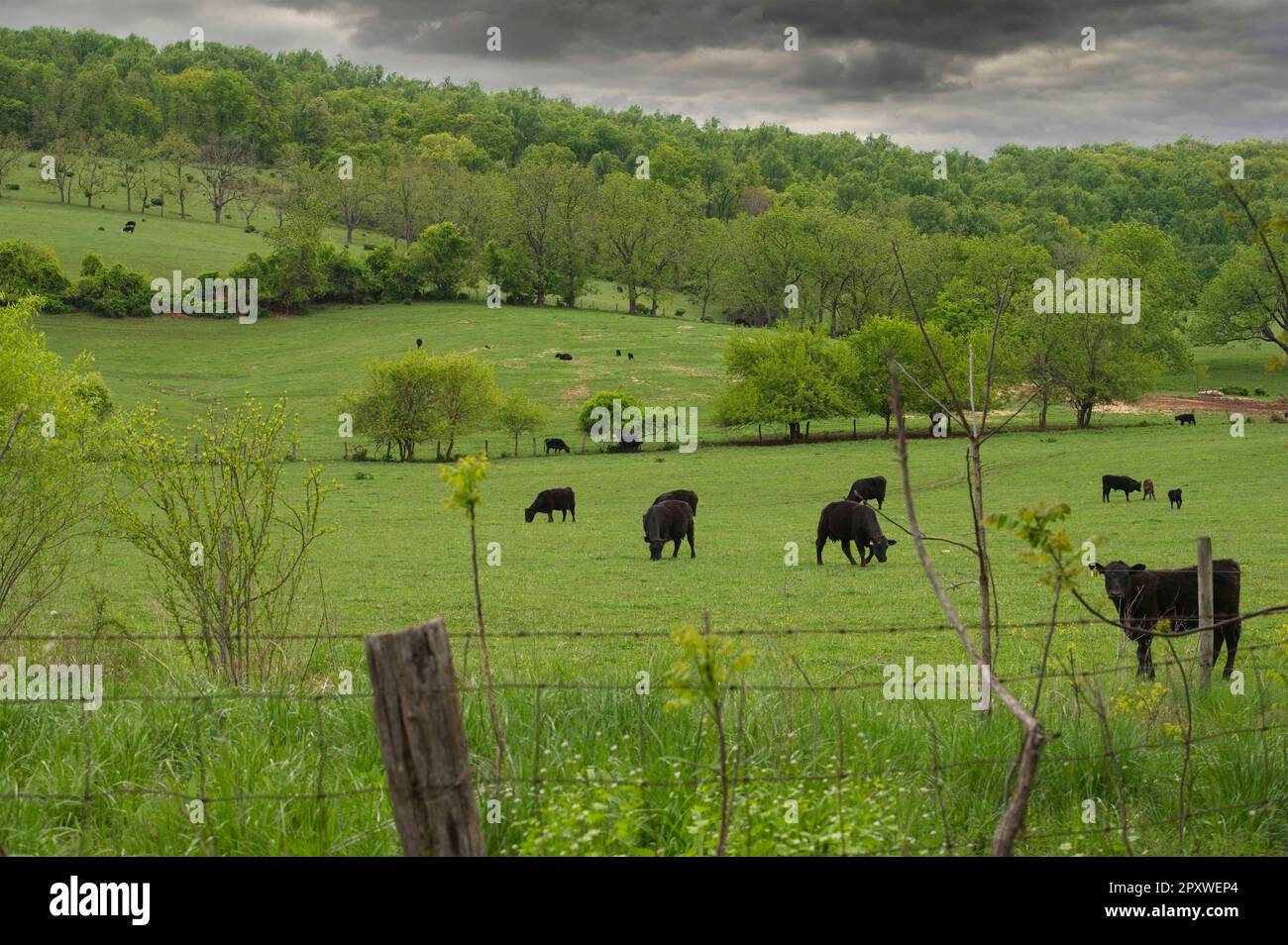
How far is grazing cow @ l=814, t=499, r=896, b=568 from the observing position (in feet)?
82.1

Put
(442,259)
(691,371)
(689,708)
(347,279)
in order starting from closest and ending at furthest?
(689,708) → (691,371) → (347,279) → (442,259)

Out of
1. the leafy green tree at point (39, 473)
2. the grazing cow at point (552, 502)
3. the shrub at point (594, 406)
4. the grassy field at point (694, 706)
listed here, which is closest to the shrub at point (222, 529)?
the grassy field at point (694, 706)

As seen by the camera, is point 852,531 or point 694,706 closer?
point 694,706

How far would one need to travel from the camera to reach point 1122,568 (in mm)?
12500

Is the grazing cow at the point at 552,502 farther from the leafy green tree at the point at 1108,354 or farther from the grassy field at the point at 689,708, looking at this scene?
the leafy green tree at the point at 1108,354

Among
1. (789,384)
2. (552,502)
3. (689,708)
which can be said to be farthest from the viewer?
(789,384)

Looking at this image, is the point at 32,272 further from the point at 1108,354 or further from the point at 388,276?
the point at 1108,354

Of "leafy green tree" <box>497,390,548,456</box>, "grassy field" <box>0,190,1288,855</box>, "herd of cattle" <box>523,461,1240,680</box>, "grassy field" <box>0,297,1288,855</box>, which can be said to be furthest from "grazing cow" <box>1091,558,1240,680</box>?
"leafy green tree" <box>497,390,548,456</box>

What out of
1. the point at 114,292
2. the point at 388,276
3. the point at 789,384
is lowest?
the point at 789,384

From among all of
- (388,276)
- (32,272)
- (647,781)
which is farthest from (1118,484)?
(32,272)

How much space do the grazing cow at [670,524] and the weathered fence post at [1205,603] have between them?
61.4 feet

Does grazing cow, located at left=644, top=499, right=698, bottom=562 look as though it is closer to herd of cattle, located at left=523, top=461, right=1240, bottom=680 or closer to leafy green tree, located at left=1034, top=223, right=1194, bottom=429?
herd of cattle, located at left=523, top=461, right=1240, bottom=680

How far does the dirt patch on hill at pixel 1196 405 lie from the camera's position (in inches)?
2435

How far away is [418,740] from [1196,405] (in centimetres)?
6978
